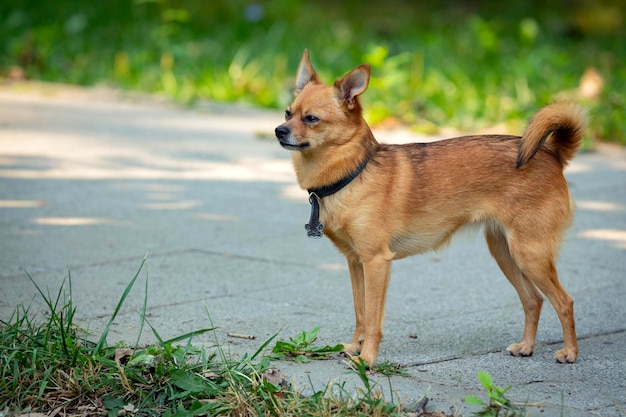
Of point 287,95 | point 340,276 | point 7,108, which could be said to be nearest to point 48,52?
point 7,108

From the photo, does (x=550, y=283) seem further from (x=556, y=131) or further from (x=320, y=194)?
(x=320, y=194)

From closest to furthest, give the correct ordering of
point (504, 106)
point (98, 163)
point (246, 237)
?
point (246, 237) → point (98, 163) → point (504, 106)

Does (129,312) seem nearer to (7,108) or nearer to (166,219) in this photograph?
(166,219)

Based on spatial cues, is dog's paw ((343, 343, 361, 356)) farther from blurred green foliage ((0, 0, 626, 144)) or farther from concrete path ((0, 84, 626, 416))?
blurred green foliage ((0, 0, 626, 144))

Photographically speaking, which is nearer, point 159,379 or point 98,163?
point 159,379

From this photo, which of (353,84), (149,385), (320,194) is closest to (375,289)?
(320,194)

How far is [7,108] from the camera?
11.0 m

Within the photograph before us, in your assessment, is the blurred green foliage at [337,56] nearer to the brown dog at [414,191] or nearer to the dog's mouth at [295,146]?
the brown dog at [414,191]

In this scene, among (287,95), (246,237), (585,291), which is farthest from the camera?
(287,95)

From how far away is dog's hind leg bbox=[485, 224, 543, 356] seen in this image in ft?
14.6

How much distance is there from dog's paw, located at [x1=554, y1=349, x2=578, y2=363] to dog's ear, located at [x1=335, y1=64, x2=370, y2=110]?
1.55 meters

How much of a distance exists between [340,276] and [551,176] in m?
1.79

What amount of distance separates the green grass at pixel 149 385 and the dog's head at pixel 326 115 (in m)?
1.06

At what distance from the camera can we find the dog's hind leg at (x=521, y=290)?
446cm
